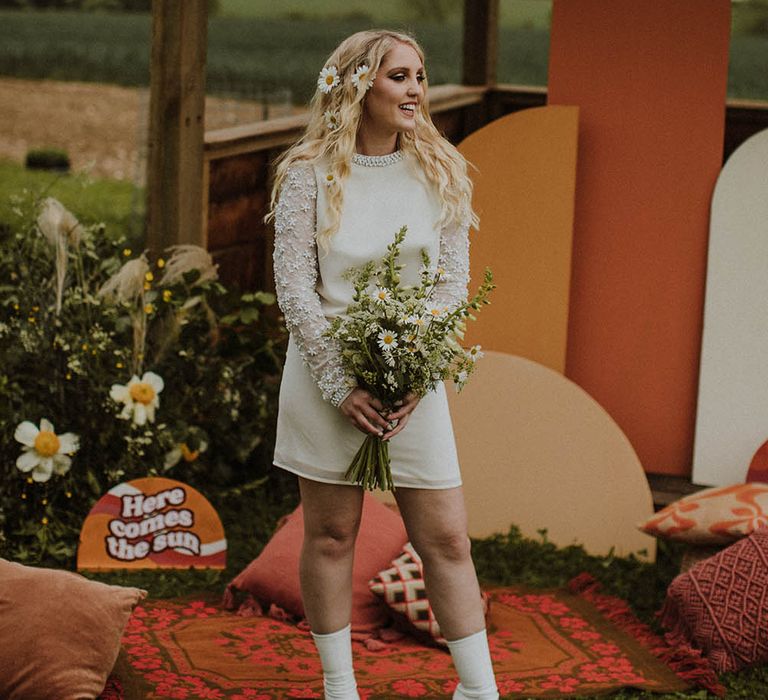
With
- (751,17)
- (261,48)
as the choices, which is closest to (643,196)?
(261,48)

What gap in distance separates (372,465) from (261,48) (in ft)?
38.8

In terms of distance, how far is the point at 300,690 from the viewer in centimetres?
361

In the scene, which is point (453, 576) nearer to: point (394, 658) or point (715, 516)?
point (394, 658)

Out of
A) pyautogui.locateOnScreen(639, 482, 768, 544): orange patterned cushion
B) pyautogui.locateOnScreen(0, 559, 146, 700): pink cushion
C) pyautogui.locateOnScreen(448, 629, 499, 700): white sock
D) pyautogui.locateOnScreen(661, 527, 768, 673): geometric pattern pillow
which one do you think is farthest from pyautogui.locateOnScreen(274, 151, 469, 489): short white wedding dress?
pyautogui.locateOnScreen(639, 482, 768, 544): orange patterned cushion

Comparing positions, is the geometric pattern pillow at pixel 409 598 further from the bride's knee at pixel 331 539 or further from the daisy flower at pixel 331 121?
the daisy flower at pixel 331 121

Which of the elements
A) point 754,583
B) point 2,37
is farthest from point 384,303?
point 2,37

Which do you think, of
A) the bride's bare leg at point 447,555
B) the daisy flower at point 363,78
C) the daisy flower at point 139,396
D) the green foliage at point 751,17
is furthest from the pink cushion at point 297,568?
the green foliage at point 751,17

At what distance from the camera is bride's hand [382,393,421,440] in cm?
310

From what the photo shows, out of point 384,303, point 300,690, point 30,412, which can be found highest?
point 384,303

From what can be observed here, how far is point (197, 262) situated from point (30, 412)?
0.81 meters

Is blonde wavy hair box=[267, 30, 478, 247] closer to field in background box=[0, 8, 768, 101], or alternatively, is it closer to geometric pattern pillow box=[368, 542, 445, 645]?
geometric pattern pillow box=[368, 542, 445, 645]

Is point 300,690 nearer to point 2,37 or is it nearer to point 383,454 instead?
point 383,454

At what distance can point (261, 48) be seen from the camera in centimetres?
1434

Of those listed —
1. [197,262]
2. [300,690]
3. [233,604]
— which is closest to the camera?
[300,690]
